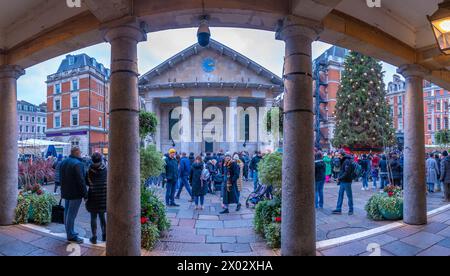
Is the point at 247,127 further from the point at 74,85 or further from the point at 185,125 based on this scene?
the point at 74,85

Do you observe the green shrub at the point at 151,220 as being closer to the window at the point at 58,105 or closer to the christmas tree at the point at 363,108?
the christmas tree at the point at 363,108

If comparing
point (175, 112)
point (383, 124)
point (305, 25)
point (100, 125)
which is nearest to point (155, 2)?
point (305, 25)

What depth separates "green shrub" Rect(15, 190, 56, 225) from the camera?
20.0 feet

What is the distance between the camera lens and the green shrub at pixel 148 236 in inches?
187

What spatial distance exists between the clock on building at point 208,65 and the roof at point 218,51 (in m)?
1.09

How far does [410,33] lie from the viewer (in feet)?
19.1

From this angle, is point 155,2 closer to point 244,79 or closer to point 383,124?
point 244,79

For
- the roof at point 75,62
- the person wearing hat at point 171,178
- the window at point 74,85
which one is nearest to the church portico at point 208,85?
the person wearing hat at point 171,178

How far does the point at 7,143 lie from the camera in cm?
604

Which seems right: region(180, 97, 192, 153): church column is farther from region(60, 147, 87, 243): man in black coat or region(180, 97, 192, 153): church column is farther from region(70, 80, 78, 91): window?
region(70, 80, 78, 91): window

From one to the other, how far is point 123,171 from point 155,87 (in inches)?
800

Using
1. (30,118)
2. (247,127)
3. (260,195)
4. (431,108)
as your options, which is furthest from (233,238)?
(30,118)

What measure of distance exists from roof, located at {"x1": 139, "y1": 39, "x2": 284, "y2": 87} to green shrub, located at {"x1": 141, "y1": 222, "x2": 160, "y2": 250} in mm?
20016
